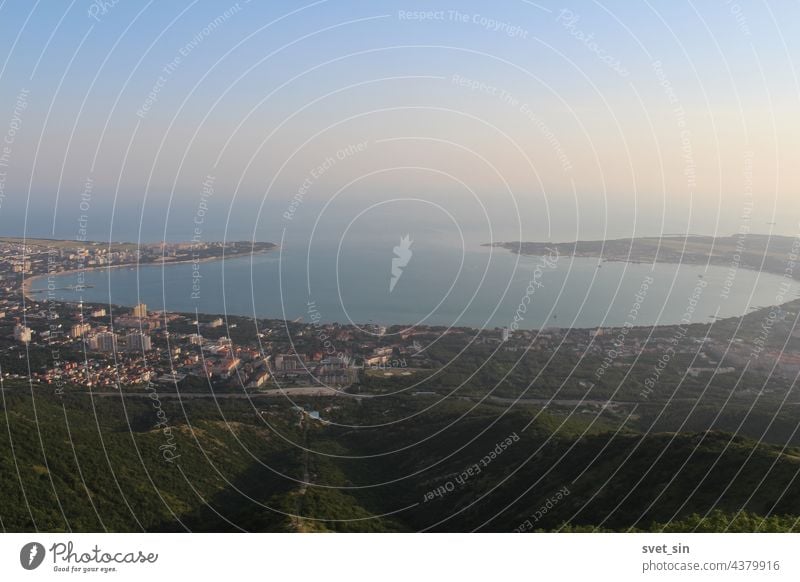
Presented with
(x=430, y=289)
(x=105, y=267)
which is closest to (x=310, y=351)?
(x=430, y=289)

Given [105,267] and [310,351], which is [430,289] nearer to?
[310,351]

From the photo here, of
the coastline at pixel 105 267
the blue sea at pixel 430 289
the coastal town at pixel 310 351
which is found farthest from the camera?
the blue sea at pixel 430 289

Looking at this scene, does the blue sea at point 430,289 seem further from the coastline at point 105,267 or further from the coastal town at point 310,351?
the coastal town at point 310,351

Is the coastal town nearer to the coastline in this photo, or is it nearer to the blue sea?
the coastline

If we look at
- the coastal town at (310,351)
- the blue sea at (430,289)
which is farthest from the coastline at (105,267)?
the blue sea at (430,289)

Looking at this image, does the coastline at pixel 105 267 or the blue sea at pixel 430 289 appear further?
the blue sea at pixel 430 289

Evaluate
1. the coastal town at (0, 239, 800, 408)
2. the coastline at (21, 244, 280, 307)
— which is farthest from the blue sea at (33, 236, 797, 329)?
the coastal town at (0, 239, 800, 408)

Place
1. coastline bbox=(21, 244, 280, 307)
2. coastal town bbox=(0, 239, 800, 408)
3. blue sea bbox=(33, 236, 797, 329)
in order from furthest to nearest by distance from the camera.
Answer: blue sea bbox=(33, 236, 797, 329), coastline bbox=(21, 244, 280, 307), coastal town bbox=(0, 239, 800, 408)

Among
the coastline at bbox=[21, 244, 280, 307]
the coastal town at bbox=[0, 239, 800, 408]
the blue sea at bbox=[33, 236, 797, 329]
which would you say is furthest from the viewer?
the blue sea at bbox=[33, 236, 797, 329]

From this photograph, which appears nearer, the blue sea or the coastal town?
the coastal town

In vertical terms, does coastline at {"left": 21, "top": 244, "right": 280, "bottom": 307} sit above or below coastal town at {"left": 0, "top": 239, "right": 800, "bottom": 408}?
above

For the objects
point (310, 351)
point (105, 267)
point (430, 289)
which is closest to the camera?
point (310, 351)

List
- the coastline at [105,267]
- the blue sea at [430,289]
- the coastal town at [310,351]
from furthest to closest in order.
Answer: the blue sea at [430,289] < the coastline at [105,267] < the coastal town at [310,351]
